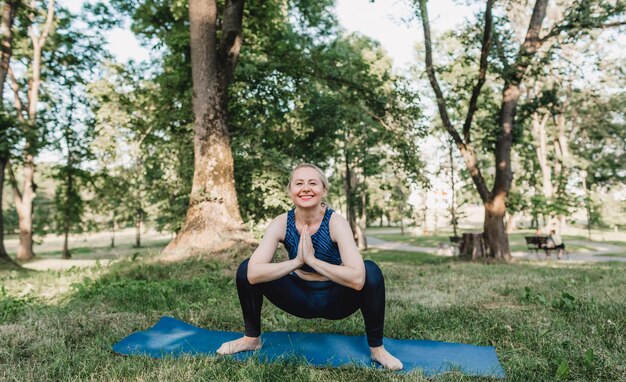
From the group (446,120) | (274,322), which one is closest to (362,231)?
→ (446,120)

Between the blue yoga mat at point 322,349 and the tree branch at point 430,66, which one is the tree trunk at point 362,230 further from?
the blue yoga mat at point 322,349

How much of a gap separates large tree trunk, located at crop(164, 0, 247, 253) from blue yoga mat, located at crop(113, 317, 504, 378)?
4.81m

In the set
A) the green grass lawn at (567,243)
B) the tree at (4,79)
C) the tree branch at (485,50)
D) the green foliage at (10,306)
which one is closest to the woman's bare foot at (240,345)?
the green foliage at (10,306)

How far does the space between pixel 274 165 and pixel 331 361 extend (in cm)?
975

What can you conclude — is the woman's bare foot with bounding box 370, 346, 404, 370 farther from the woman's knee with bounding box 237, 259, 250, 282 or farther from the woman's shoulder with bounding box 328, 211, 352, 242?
the woman's knee with bounding box 237, 259, 250, 282

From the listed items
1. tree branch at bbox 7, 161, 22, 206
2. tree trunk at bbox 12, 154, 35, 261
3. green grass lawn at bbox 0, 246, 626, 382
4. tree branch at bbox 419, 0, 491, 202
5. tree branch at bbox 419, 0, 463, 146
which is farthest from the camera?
tree trunk at bbox 12, 154, 35, 261

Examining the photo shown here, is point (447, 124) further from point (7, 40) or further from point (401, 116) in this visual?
point (7, 40)

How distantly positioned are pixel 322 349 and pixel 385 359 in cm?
58

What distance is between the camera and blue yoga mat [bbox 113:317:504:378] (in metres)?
3.08

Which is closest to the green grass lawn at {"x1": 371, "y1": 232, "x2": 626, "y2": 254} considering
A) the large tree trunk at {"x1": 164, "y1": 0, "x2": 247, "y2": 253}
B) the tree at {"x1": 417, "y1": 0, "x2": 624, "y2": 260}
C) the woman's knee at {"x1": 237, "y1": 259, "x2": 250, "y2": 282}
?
the tree at {"x1": 417, "y1": 0, "x2": 624, "y2": 260}

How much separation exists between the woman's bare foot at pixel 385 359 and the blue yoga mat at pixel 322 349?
57 millimetres

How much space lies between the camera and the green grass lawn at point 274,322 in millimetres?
2910

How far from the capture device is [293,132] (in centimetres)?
1658

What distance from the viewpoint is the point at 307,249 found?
302 cm
